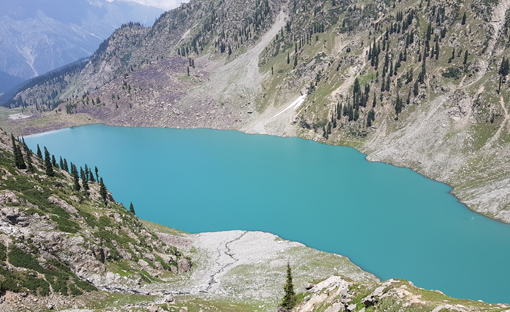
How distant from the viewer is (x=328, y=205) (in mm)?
90750

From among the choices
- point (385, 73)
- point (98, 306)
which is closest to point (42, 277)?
point (98, 306)

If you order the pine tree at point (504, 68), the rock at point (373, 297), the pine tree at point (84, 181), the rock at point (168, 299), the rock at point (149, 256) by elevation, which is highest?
the pine tree at point (504, 68)

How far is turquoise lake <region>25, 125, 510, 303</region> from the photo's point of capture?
62.8 metres

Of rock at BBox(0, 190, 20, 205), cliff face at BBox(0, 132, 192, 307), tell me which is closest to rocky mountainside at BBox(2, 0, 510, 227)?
cliff face at BBox(0, 132, 192, 307)

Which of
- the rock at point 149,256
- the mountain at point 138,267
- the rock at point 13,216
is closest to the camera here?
the mountain at point 138,267

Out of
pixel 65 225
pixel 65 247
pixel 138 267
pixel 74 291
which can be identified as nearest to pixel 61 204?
pixel 65 225

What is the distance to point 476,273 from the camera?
59625 mm

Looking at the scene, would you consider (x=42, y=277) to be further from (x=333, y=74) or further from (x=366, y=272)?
(x=333, y=74)

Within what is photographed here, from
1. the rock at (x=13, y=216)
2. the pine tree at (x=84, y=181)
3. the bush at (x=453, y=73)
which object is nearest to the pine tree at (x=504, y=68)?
the bush at (x=453, y=73)

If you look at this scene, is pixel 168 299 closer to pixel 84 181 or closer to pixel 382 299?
pixel 382 299

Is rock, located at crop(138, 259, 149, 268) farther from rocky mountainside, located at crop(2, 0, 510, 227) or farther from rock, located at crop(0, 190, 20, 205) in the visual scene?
rocky mountainside, located at crop(2, 0, 510, 227)

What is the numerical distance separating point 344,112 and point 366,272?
377 feet

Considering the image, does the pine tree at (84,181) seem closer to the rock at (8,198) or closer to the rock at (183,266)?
the rock at (8,198)

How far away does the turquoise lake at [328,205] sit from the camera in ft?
206
